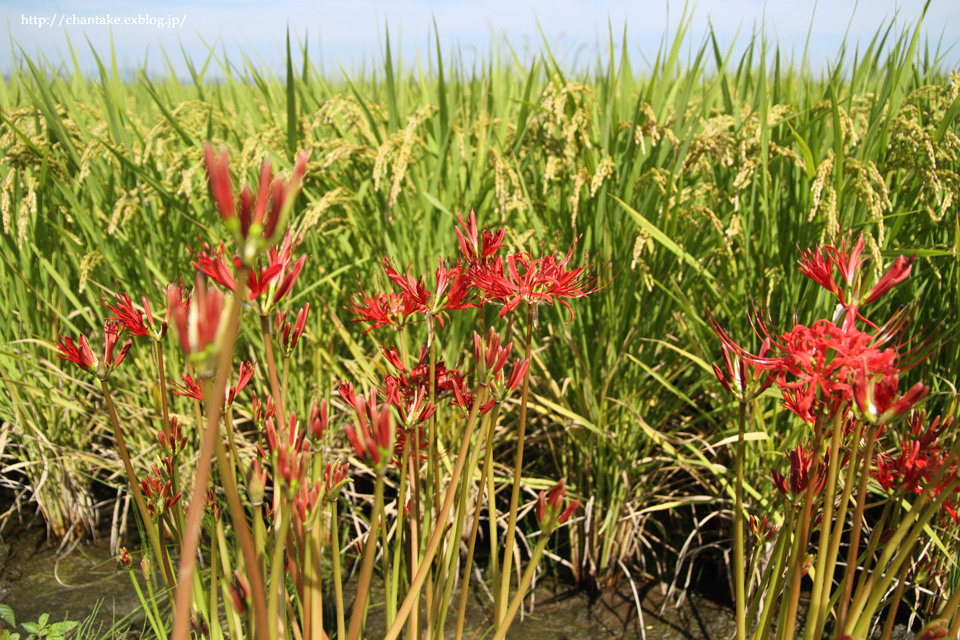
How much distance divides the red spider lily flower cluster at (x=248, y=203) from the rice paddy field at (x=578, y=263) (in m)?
1.12

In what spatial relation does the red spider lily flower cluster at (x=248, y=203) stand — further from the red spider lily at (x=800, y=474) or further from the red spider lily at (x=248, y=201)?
the red spider lily at (x=800, y=474)

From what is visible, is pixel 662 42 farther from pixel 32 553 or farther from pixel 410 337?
pixel 32 553

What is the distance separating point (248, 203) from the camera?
0.52 metres

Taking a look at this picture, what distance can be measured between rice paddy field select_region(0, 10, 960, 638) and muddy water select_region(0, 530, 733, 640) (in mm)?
54

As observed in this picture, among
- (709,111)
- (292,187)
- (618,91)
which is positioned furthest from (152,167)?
(292,187)

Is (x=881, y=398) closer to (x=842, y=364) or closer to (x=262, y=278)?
(x=842, y=364)

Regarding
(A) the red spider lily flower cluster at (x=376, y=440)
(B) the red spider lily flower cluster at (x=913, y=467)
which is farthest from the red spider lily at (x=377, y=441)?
(B) the red spider lily flower cluster at (x=913, y=467)

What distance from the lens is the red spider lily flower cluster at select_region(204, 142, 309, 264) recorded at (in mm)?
499

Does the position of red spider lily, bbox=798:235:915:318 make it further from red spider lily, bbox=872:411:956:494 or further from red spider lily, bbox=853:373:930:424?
red spider lily, bbox=872:411:956:494

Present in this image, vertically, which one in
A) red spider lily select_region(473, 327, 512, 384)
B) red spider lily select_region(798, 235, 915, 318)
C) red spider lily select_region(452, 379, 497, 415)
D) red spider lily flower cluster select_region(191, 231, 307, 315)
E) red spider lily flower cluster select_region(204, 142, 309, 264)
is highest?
red spider lily flower cluster select_region(204, 142, 309, 264)

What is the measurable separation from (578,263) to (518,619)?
1.09m

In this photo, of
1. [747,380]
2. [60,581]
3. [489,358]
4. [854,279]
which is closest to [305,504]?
[489,358]

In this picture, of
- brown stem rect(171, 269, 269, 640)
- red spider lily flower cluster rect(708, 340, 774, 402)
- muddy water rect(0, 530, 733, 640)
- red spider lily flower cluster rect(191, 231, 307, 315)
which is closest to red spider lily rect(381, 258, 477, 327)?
red spider lily flower cluster rect(191, 231, 307, 315)

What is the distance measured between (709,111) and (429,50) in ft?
3.67
